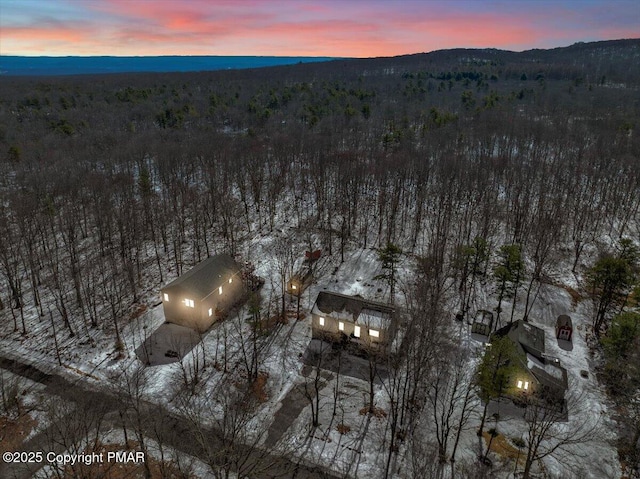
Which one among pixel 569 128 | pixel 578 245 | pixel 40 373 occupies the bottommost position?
pixel 40 373

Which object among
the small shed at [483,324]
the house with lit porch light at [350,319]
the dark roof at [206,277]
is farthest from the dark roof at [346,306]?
the dark roof at [206,277]

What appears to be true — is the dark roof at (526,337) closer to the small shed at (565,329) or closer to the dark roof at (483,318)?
the dark roof at (483,318)

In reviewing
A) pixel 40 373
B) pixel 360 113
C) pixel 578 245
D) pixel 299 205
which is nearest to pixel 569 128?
pixel 360 113

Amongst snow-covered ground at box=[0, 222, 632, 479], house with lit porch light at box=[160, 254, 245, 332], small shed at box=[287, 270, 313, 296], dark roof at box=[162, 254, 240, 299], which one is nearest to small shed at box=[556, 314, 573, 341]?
snow-covered ground at box=[0, 222, 632, 479]

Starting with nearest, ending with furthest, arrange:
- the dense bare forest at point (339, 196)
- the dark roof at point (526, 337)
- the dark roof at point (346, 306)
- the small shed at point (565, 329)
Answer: the dark roof at point (526, 337) → the dark roof at point (346, 306) → the small shed at point (565, 329) → the dense bare forest at point (339, 196)

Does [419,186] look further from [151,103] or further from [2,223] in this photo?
[151,103]

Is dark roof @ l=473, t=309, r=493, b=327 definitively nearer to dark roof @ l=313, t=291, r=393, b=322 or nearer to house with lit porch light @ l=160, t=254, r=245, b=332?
dark roof @ l=313, t=291, r=393, b=322
